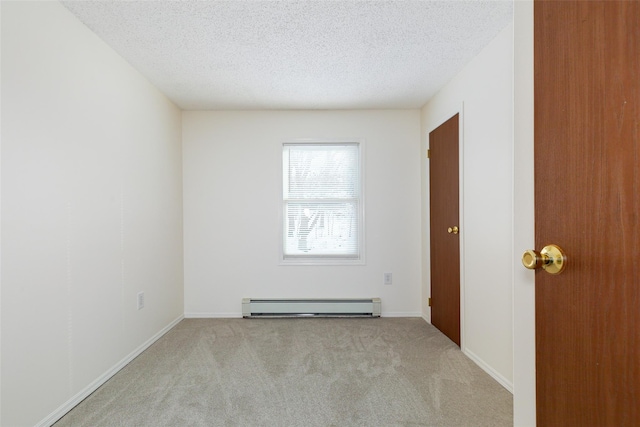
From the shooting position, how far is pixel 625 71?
652 mm

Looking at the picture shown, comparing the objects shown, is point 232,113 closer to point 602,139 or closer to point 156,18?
point 156,18

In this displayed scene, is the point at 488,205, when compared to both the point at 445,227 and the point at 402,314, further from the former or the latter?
the point at 402,314

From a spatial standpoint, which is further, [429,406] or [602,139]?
[429,406]

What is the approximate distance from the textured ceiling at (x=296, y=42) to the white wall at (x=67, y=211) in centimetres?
28

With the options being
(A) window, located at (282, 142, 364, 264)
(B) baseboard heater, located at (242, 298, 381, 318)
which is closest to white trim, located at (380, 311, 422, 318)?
(B) baseboard heater, located at (242, 298, 381, 318)

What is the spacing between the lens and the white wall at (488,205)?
2318mm

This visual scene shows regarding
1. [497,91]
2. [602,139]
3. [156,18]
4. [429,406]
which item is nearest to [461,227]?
[497,91]

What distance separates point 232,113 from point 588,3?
3.72 metres

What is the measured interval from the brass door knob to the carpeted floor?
146 cm

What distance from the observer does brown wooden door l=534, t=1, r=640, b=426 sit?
2.12 ft

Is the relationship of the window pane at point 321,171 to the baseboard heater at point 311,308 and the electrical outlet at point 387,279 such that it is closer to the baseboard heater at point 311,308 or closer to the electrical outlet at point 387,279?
the electrical outlet at point 387,279

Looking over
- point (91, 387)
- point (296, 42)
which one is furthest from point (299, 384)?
point (296, 42)

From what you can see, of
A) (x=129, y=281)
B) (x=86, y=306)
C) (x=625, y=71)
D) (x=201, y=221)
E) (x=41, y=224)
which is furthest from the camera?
(x=201, y=221)

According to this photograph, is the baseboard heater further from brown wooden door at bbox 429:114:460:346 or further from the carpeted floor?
brown wooden door at bbox 429:114:460:346
